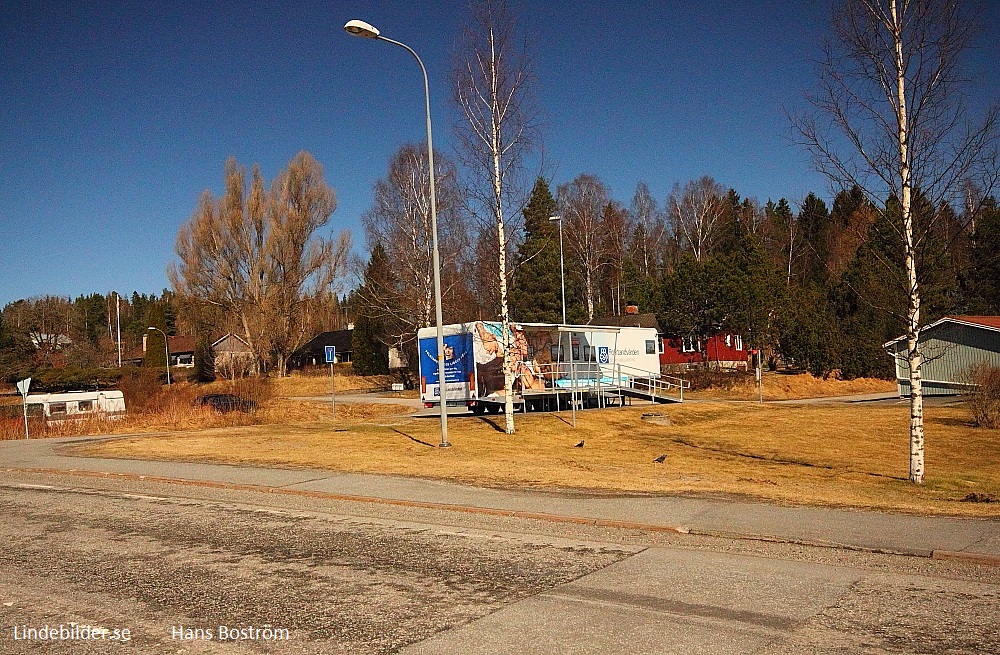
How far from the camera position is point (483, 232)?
24312 millimetres

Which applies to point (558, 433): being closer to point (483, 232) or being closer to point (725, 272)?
point (483, 232)

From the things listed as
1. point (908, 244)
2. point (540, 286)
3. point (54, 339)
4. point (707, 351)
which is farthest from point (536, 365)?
point (54, 339)

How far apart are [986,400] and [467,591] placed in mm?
24588

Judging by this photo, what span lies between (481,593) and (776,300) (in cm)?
4734

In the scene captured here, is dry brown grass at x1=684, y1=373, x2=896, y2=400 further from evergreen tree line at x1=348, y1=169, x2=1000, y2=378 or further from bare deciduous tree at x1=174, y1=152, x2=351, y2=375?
bare deciduous tree at x1=174, y1=152, x2=351, y2=375

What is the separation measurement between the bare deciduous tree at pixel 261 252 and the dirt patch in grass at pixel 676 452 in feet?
108

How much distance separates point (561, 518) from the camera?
9773mm

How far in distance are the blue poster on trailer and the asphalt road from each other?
59.5 feet

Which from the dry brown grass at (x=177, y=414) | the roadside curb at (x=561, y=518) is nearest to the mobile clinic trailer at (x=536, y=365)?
the dry brown grass at (x=177, y=414)

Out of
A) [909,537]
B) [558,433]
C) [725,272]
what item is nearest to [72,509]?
[909,537]

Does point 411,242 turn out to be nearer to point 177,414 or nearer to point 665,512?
point 177,414

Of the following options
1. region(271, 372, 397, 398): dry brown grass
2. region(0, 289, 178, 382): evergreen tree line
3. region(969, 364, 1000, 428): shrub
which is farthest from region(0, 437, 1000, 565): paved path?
region(0, 289, 178, 382): evergreen tree line

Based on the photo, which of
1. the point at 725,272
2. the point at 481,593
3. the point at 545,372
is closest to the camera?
the point at 481,593

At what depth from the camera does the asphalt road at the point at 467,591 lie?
548cm
